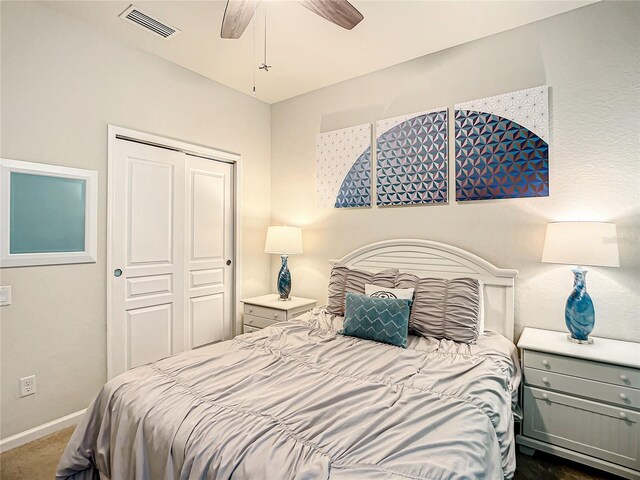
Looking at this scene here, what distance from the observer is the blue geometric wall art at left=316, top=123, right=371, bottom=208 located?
3209 mm

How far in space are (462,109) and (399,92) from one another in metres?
0.60

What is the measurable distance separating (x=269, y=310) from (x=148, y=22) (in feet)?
7.98

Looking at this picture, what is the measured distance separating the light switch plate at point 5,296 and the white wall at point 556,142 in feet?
8.49

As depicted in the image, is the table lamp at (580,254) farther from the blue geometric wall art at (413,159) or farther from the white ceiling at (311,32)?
the white ceiling at (311,32)

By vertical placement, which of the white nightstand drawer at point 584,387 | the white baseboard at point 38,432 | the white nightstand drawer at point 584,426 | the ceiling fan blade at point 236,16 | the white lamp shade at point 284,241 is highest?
the ceiling fan blade at point 236,16

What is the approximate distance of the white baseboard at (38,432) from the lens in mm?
2138

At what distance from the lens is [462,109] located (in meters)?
2.70

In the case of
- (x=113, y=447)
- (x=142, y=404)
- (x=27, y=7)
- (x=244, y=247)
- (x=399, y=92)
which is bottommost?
(x=113, y=447)

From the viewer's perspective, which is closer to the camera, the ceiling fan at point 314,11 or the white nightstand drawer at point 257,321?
the ceiling fan at point 314,11

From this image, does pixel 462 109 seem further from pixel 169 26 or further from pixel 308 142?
pixel 169 26

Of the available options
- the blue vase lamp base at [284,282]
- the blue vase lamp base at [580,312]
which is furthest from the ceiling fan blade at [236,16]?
the blue vase lamp base at [580,312]

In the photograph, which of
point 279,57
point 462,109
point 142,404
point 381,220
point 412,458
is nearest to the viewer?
point 412,458

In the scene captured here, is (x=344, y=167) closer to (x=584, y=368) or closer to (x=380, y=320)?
(x=380, y=320)

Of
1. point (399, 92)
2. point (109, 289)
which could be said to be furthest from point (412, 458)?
point (399, 92)
